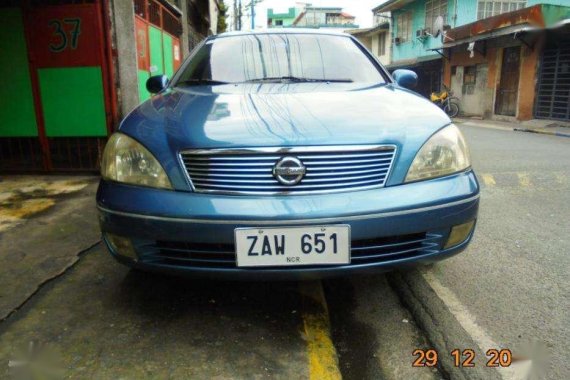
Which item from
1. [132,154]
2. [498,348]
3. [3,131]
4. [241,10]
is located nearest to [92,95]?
[3,131]

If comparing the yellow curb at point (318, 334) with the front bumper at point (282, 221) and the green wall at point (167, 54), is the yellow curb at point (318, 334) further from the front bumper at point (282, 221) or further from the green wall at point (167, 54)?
the green wall at point (167, 54)

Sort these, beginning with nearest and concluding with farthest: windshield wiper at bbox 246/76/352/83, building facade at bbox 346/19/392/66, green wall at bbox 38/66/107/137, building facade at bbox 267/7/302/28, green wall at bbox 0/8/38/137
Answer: windshield wiper at bbox 246/76/352/83
green wall at bbox 0/8/38/137
green wall at bbox 38/66/107/137
building facade at bbox 346/19/392/66
building facade at bbox 267/7/302/28

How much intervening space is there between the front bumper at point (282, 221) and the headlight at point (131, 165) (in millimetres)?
45

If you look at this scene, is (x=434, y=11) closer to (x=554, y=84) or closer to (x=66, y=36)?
(x=554, y=84)

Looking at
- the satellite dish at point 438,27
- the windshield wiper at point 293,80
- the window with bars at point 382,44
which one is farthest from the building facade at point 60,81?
the window with bars at point 382,44

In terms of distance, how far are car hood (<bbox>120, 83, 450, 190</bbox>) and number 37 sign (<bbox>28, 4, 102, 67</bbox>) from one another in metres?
2.93

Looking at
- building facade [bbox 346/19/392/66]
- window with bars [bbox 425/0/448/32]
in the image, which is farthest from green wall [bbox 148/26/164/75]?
building facade [bbox 346/19/392/66]

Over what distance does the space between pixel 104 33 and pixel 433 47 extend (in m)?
19.9

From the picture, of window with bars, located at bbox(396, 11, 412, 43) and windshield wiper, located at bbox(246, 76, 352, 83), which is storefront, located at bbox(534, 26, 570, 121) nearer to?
window with bars, located at bbox(396, 11, 412, 43)

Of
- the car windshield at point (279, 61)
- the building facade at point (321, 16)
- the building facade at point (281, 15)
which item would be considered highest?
the building facade at point (281, 15)

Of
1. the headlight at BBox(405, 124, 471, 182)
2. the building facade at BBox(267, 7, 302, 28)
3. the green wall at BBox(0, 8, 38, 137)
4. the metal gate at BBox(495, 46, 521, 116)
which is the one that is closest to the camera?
the headlight at BBox(405, 124, 471, 182)

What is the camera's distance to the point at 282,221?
1.81 meters

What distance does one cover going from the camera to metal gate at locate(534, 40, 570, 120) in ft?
44.7

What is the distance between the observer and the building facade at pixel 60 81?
16.3 feet
